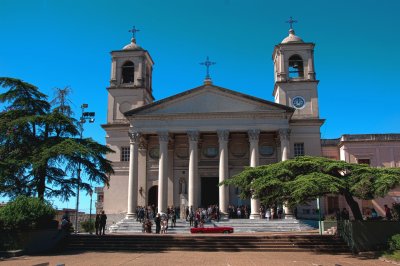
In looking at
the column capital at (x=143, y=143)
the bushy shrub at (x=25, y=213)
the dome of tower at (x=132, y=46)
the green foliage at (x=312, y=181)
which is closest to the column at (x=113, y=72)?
the dome of tower at (x=132, y=46)

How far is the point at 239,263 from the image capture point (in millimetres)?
16953

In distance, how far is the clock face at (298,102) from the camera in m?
40.4

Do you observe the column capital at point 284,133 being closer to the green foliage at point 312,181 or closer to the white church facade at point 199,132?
the white church facade at point 199,132

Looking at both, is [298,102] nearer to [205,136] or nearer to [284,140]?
[284,140]

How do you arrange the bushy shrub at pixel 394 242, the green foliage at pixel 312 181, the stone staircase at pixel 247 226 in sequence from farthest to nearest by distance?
the stone staircase at pixel 247 226
the bushy shrub at pixel 394 242
the green foliage at pixel 312 181

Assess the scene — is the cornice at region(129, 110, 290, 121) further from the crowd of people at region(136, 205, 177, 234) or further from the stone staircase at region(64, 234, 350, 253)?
the stone staircase at region(64, 234, 350, 253)

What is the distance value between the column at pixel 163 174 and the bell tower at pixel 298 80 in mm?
12179

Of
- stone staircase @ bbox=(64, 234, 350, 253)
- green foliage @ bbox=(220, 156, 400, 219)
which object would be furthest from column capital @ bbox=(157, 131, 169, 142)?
green foliage @ bbox=(220, 156, 400, 219)

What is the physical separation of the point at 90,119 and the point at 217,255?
65.2ft

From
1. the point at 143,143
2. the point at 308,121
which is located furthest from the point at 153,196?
the point at 308,121

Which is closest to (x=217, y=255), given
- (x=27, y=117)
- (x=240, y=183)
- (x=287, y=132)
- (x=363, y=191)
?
(x=240, y=183)

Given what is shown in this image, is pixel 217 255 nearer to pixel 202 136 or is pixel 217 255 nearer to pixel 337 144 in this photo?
pixel 202 136

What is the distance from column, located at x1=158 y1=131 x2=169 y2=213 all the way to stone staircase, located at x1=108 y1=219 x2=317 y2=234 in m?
2.28

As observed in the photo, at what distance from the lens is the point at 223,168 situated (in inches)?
1390
